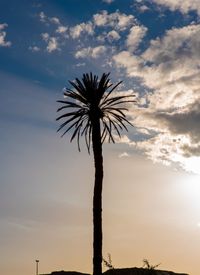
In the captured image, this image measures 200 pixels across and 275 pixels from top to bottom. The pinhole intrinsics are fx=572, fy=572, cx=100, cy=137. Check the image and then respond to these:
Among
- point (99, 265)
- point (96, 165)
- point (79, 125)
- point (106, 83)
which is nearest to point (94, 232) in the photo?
point (99, 265)

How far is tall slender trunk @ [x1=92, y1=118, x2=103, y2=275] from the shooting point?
95.8 ft

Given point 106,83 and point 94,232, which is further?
point 106,83

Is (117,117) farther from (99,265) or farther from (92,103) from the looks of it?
(99,265)

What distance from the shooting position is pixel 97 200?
30.6 metres

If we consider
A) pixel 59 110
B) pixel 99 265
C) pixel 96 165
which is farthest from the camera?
pixel 59 110

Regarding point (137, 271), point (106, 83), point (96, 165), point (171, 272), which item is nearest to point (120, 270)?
point (137, 271)

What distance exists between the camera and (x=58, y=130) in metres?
33.1

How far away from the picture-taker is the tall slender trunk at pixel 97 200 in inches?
1150

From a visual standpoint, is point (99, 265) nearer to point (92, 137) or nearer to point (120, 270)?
point (120, 270)

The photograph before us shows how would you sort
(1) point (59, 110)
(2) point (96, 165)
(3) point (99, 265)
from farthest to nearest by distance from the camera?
(1) point (59, 110) → (2) point (96, 165) → (3) point (99, 265)

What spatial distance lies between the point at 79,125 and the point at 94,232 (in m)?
6.58

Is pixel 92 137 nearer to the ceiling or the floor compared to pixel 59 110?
nearer to the floor

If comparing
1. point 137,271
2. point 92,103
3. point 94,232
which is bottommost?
point 137,271

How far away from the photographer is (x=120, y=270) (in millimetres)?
30016
